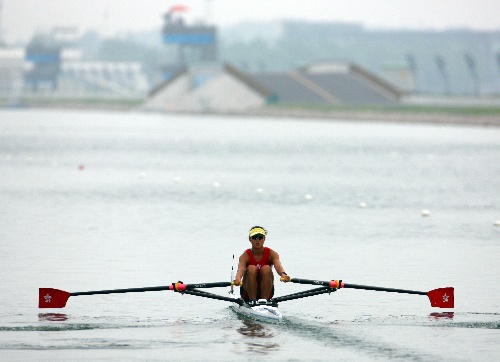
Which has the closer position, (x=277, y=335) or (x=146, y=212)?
(x=277, y=335)

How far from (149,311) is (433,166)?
2275 inches

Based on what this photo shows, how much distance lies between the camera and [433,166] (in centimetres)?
8406

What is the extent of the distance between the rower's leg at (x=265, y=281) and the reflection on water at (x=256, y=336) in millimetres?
686

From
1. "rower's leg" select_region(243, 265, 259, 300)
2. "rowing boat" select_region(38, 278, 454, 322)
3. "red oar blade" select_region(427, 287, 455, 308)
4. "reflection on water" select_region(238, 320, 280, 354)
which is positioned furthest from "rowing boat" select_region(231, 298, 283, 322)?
"red oar blade" select_region(427, 287, 455, 308)

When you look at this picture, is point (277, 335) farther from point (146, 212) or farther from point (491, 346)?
point (146, 212)

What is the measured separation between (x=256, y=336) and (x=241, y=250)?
13.9m

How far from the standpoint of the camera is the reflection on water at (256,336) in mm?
24219

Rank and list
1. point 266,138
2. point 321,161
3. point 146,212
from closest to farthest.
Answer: point 146,212 < point 321,161 < point 266,138

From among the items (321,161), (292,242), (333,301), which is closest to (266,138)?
(321,161)

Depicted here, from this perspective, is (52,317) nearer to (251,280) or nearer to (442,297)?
(251,280)

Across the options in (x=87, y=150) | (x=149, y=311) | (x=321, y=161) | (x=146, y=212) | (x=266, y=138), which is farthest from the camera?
(x=266, y=138)

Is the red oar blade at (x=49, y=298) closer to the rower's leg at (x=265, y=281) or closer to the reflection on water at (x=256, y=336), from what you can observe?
the reflection on water at (x=256, y=336)

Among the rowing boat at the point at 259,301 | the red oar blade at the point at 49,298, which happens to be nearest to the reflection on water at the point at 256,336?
the rowing boat at the point at 259,301

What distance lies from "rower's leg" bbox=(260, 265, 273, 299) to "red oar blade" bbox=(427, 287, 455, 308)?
166 inches
